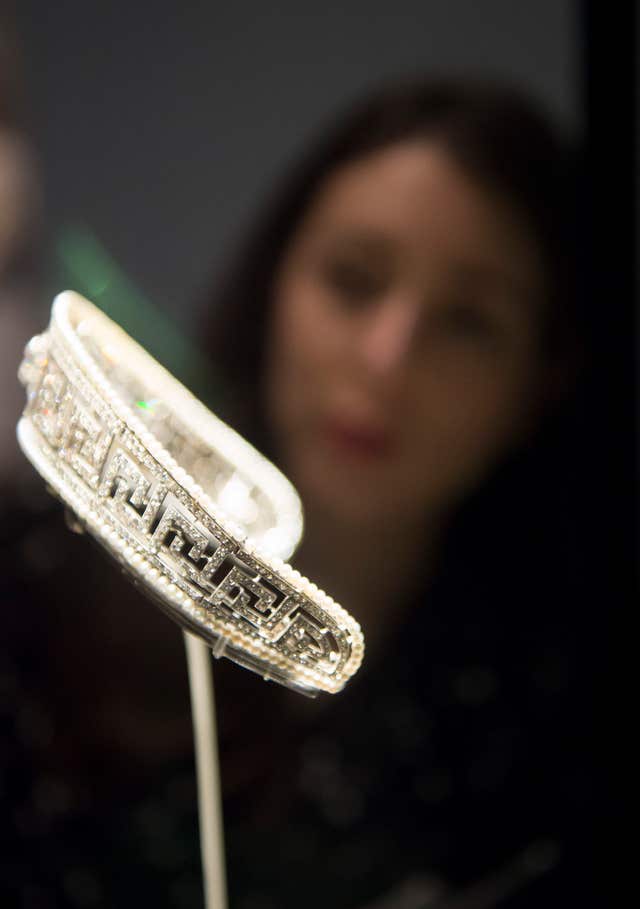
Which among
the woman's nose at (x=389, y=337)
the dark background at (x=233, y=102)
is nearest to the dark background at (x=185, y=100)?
the dark background at (x=233, y=102)

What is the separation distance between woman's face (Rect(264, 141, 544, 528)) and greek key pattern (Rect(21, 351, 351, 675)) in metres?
0.29

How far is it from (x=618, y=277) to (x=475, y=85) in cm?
22

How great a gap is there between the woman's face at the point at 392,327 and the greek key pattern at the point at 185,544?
287 mm

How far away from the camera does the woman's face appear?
0.61 m

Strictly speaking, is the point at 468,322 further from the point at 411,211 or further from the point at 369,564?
the point at 369,564

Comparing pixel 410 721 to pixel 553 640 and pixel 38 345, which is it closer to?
pixel 553 640

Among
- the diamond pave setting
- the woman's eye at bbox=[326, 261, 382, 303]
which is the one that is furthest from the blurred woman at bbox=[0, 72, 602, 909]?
the diamond pave setting

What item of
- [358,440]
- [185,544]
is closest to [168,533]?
[185,544]

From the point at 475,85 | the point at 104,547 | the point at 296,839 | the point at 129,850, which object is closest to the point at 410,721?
the point at 296,839

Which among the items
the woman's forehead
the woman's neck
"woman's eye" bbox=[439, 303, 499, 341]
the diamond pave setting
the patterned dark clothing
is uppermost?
the woman's forehead

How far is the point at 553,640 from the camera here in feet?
2.43

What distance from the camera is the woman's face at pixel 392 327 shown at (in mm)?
611

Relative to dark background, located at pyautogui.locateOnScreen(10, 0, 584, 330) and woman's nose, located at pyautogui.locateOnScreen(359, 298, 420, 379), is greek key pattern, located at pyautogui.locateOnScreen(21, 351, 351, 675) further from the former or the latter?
woman's nose, located at pyautogui.locateOnScreen(359, 298, 420, 379)

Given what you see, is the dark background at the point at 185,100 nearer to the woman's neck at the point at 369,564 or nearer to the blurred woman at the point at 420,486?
the blurred woman at the point at 420,486
